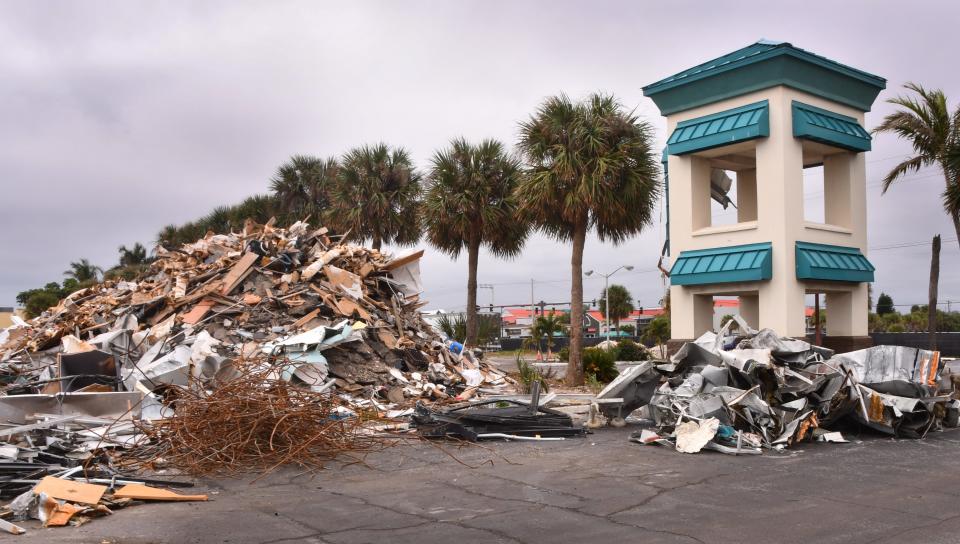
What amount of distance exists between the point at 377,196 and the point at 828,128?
17.1 m

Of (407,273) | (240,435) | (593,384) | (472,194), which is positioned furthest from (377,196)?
(240,435)

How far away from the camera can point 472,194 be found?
2634cm

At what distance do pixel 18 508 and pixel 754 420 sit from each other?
8.72 m

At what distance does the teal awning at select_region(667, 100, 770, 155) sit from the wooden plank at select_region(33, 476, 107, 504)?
14.1 meters

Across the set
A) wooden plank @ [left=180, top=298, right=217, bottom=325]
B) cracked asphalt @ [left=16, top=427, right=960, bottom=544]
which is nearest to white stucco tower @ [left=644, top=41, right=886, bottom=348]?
cracked asphalt @ [left=16, top=427, right=960, bottom=544]

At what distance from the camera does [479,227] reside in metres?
27.1

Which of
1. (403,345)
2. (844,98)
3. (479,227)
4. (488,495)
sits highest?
(844,98)

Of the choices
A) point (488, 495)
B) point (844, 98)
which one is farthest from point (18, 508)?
point (844, 98)

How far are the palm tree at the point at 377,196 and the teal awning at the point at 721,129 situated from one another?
44.7ft

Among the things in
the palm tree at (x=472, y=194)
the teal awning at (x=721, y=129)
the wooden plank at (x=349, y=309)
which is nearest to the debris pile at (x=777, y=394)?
the teal awning at (x=721, y=129)

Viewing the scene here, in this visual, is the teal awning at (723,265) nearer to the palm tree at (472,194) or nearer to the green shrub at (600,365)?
the green shrub at (600,365)

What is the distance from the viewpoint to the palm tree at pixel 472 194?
26406 millimetres

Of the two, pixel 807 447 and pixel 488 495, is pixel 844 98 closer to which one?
pixel 807 447

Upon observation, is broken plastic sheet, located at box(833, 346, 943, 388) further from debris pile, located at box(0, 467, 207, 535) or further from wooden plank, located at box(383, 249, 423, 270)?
wooden plank, located at box(383, 249, 423, 270)
